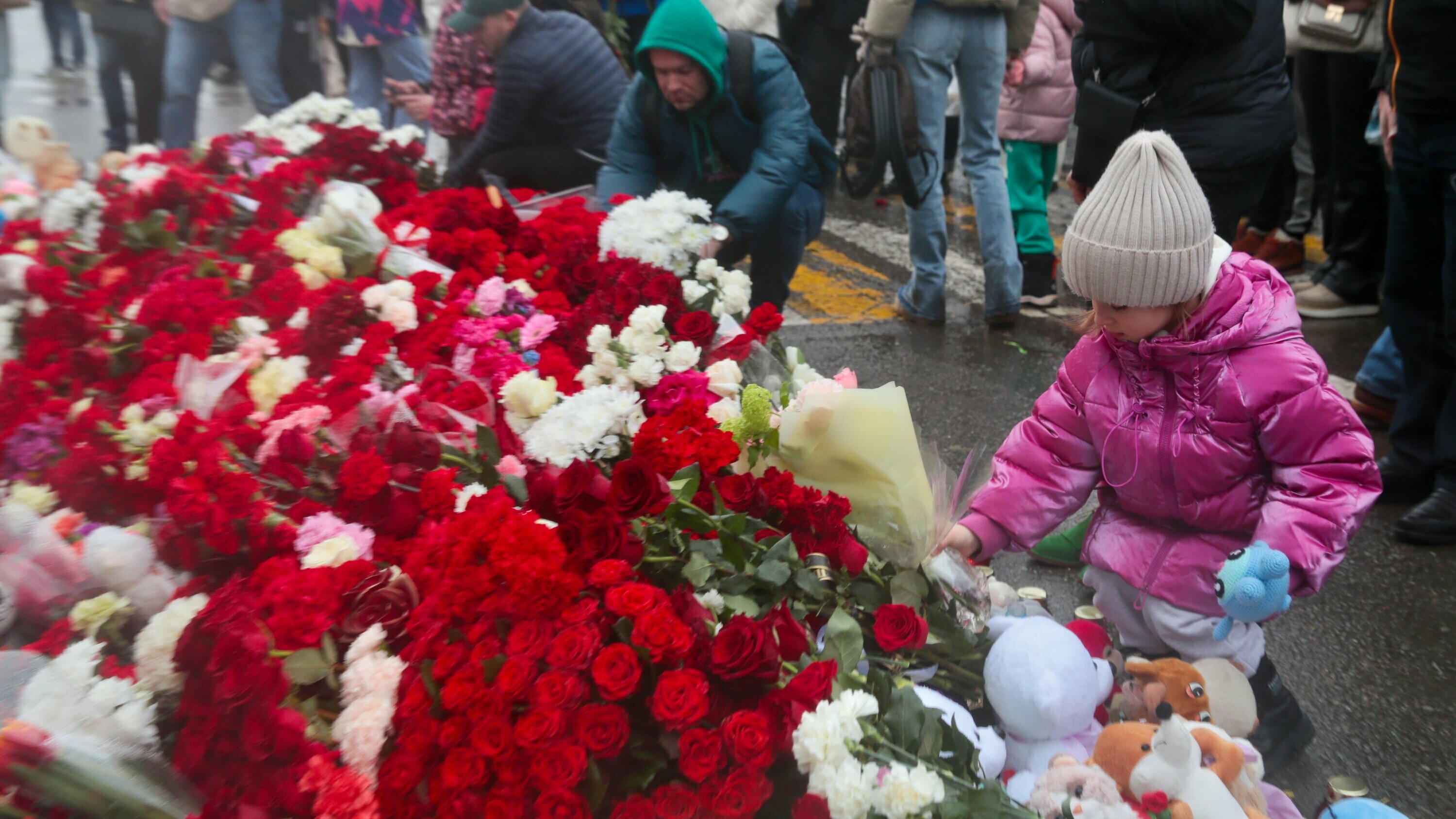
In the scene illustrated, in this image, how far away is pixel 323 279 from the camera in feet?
8.71

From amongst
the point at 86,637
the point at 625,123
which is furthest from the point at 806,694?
the point at 625,123

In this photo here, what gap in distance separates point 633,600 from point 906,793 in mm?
427

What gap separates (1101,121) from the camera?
3438mm

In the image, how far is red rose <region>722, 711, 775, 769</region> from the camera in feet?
4.38

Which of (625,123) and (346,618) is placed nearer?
(346,618)

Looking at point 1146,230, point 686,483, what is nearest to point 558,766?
point 686,483

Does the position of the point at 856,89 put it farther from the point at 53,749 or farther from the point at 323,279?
the point at 53,749

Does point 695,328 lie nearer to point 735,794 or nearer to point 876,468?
point 876,468

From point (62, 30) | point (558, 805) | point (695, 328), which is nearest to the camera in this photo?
point (558, 805)

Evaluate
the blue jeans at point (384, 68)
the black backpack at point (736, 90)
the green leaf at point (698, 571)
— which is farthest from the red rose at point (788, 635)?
the blue jeans at point (384, 68)

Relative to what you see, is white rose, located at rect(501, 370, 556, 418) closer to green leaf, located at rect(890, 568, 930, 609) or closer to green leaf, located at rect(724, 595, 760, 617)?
green leaf, located at rect(724, 595, 760, 617)

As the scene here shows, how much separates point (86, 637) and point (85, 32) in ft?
15.6

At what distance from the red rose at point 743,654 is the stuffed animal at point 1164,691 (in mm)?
870

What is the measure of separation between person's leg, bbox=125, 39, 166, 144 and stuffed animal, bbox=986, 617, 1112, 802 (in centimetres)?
555
